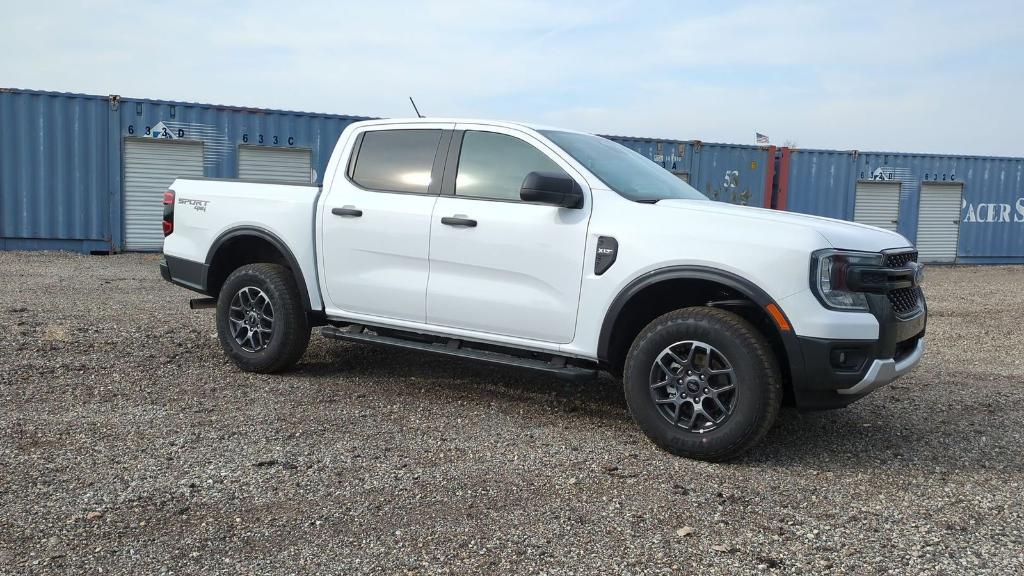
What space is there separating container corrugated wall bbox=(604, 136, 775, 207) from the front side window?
13.9 meters

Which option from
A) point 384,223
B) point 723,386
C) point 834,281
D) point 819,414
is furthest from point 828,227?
point 384,223

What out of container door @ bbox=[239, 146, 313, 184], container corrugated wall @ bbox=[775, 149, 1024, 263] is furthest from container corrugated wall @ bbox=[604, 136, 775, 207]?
container door @ bbox=[239, 146, 313, 184]

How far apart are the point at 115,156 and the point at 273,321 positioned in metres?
11.0

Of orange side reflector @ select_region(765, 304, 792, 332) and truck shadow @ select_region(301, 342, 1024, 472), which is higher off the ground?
orange side reflector @ select_region(765, 304, 792, 332)

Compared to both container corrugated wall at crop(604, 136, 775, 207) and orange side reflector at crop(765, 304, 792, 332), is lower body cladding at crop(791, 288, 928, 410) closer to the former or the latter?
orange side reflector at crop(765, 304, 792, 332)

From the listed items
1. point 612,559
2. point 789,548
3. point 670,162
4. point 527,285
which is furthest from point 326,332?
point 670,162

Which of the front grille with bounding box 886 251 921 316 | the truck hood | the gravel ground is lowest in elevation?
the gravel ground

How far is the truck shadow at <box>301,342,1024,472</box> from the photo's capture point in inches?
175

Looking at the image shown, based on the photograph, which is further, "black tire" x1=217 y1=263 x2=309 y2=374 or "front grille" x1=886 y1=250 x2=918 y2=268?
"black tire" x1=217 y1=263 x2=309 y2=374

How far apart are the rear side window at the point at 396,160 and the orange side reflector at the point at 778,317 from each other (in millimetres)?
2193

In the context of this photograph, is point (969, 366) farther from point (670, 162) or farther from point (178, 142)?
point (178, 142)

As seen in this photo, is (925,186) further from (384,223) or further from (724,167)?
(384,223)

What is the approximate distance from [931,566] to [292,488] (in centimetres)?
261

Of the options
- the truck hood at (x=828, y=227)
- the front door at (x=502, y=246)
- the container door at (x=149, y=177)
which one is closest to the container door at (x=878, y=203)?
the container door at (x=149, y=177)
